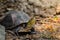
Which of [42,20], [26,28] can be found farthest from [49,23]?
[26,28]

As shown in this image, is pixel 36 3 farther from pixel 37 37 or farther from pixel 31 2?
pixel 37 37

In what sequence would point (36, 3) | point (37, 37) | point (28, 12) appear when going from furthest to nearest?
point (36, 3) < point (28, 12) < point (37, 37)

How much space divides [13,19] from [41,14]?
34.9 inches

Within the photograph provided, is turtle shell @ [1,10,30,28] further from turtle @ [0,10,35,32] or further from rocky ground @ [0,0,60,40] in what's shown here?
rocky ground @ [0,0,60,40]

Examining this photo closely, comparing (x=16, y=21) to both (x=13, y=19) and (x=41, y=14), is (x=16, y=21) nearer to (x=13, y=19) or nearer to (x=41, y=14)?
(x=13, y=19)

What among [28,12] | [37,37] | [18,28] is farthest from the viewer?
[28,12]

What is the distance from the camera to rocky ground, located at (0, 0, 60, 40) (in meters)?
4.19

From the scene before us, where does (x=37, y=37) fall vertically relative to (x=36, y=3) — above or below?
below

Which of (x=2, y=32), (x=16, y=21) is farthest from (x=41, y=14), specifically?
(x=2, y=32)

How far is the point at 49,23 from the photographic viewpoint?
4.67m

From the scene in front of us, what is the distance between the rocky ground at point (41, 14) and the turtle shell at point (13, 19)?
0.67 ft

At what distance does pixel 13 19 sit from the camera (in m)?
4.51

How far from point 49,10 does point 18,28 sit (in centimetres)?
→ 122

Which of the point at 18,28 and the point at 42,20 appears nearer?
the point at 18,28
